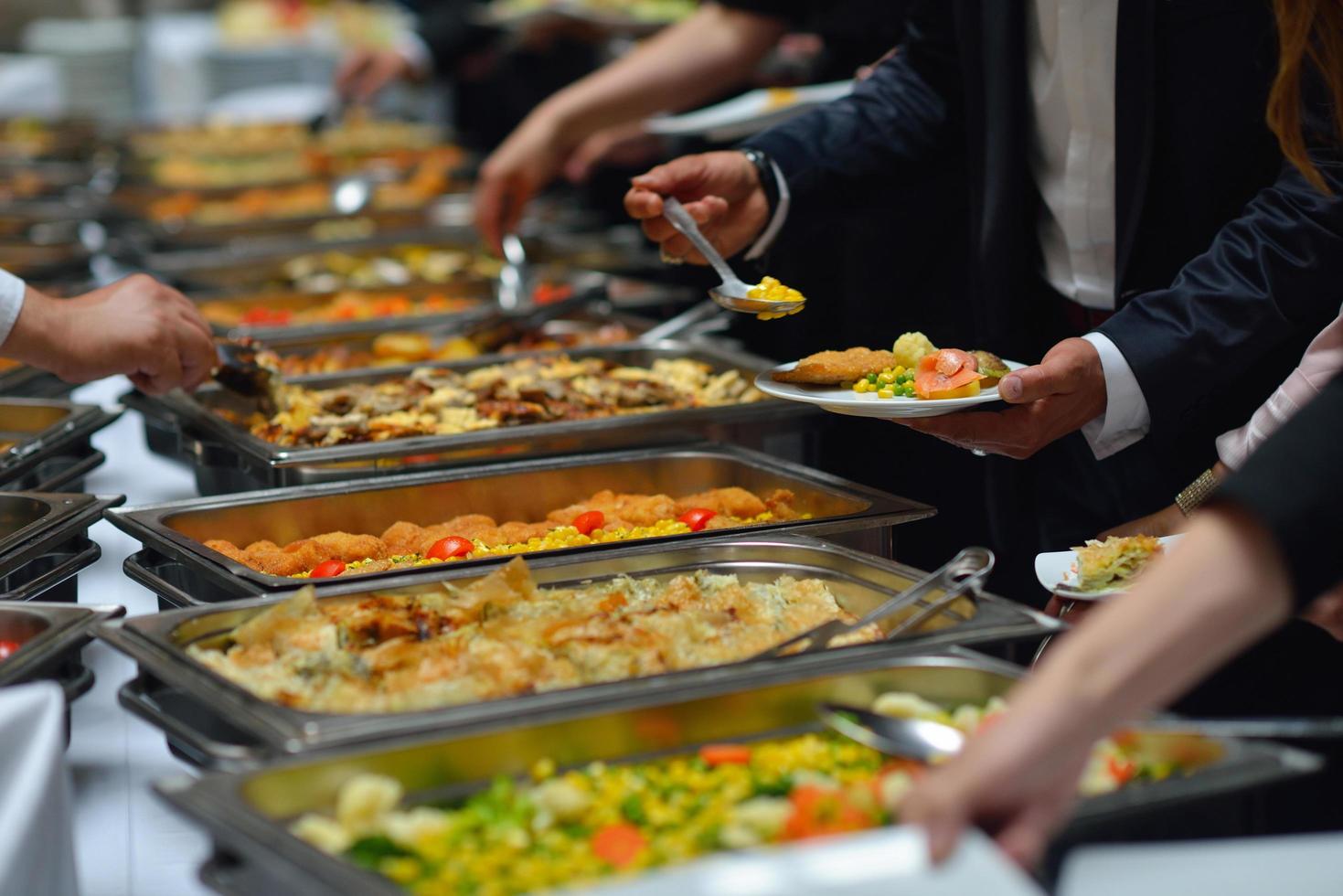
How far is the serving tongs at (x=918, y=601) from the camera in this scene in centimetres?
150

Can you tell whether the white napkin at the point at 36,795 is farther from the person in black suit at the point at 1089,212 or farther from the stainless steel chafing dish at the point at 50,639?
the person in black suit at the point at 1089,212

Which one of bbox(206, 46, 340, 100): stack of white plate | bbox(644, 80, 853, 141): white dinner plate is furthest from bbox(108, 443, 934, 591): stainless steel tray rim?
bbox(206, 46, 340, 100): stack of white plate

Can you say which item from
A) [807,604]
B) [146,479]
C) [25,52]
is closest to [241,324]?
[146,479]

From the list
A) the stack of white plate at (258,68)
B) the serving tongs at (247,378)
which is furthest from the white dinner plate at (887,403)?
the stack of white plate at (258,68)

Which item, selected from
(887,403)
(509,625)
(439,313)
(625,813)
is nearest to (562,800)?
(625,813)

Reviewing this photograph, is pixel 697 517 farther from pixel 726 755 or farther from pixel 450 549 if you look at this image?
pixel 726 755

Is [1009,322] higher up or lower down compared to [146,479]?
higher up

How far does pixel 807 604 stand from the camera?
169 cm

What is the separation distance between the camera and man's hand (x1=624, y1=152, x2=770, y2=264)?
91.5 inches

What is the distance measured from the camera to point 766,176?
2.46 m

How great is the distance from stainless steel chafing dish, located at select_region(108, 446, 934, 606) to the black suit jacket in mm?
428

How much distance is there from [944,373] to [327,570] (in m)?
0.84

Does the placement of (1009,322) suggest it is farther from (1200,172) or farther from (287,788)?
(287,788)

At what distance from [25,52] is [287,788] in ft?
30.8
